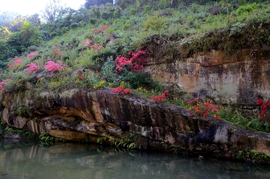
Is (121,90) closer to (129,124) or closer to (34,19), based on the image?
(129,124)

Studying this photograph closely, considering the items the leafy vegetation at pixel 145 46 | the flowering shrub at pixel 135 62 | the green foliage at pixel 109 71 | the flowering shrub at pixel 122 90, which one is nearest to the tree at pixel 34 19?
the leafy vegetation at pixel 145 46

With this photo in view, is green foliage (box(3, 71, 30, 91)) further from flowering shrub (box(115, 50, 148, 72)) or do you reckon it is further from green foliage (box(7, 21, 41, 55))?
green foliage (box(7, 21, 41, 55))

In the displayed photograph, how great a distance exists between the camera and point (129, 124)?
9.74 meters

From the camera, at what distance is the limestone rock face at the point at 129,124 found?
25.2 ft

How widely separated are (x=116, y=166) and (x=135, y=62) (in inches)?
219

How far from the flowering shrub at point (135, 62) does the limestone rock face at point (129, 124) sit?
6.09 feet

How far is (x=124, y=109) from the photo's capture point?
31.6 ft

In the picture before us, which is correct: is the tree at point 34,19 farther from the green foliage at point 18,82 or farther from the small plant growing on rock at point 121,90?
the small plant growing on rock at point 121,90

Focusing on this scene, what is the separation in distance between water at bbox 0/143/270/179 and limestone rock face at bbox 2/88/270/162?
51cm

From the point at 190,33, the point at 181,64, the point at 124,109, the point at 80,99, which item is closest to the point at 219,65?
the point at 181,64

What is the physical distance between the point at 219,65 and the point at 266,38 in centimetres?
183

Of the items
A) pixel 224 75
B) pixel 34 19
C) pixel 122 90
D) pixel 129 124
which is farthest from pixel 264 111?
pixel 34 19

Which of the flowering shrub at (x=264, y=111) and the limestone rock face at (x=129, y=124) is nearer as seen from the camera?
the limestone rock face at (x=129, y=124)

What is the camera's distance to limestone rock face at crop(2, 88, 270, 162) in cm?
768
